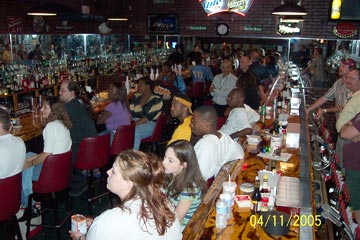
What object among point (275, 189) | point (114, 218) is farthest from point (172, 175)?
point (114, 218)

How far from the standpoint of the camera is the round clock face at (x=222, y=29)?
13055mm

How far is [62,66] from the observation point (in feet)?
31.2

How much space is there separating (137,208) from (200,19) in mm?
11632

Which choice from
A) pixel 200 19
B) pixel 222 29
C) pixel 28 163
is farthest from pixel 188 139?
pixel 200 19

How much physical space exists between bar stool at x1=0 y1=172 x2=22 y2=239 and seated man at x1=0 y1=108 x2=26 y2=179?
12.4 inches

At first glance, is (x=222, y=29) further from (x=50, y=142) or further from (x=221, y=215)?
(x=221, y=215)

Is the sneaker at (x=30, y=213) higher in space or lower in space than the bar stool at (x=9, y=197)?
lower

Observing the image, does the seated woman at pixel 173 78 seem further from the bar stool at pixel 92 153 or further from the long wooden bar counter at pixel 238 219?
the long wooden bar counter at pixel 238 219

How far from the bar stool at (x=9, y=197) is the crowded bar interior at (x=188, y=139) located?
0.01 meters

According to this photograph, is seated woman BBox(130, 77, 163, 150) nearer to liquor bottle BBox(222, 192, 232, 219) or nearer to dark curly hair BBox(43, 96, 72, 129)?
dark curly hair BBox(43, 96, 72, 129)

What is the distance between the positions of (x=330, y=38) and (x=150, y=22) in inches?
226

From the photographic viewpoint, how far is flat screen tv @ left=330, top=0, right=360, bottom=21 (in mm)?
9481

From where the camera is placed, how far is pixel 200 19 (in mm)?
13328

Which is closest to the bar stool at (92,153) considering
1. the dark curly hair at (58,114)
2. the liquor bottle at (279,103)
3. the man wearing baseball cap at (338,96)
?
the dark curly hair at (58,114)
